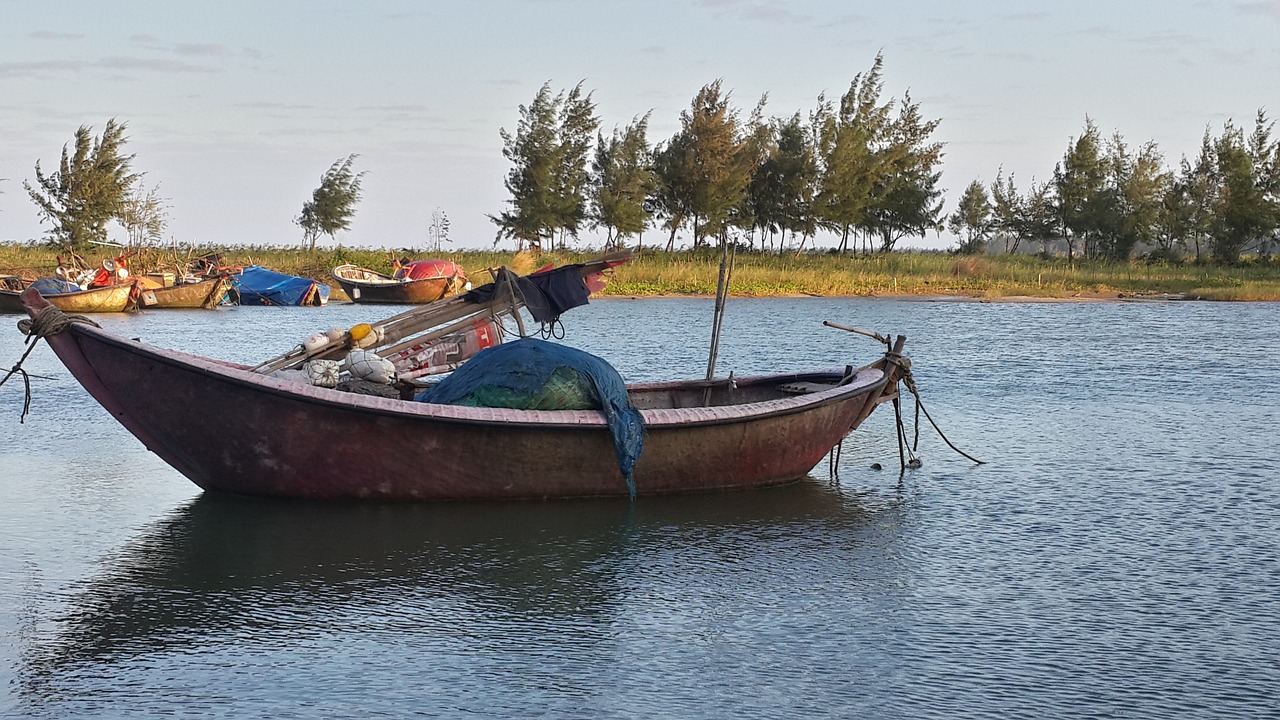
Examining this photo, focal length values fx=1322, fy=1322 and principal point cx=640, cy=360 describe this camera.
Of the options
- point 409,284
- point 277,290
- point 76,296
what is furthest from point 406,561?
point 277,290

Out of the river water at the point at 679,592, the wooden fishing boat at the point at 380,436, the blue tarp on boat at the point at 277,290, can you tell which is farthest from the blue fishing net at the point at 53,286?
the wooden fishing boat at the point at 380,436

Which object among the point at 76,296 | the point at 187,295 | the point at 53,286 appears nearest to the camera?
the point at 53,286

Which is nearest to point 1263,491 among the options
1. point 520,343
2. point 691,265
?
point 520,343

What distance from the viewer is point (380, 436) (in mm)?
9250

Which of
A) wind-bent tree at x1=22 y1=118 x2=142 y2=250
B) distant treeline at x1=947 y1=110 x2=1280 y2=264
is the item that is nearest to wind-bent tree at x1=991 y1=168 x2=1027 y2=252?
distant treeline at x1=947 y1=110 x2=1280 y2=264

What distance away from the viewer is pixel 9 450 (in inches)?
491

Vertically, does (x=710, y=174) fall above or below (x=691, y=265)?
above

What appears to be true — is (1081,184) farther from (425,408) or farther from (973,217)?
(425,408)

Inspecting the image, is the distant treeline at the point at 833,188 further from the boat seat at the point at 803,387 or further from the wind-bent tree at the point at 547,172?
the boat seat at the point at 803,387

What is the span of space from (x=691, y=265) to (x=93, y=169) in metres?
23.2

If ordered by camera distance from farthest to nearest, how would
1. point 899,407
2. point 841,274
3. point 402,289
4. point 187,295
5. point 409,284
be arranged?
point 841,274
point 402,289
point 409,284
point 187,295
point 899,407

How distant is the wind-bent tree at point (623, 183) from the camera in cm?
5744

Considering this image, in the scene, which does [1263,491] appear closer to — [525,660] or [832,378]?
[832,378]

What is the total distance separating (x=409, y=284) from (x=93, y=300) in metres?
10.5
